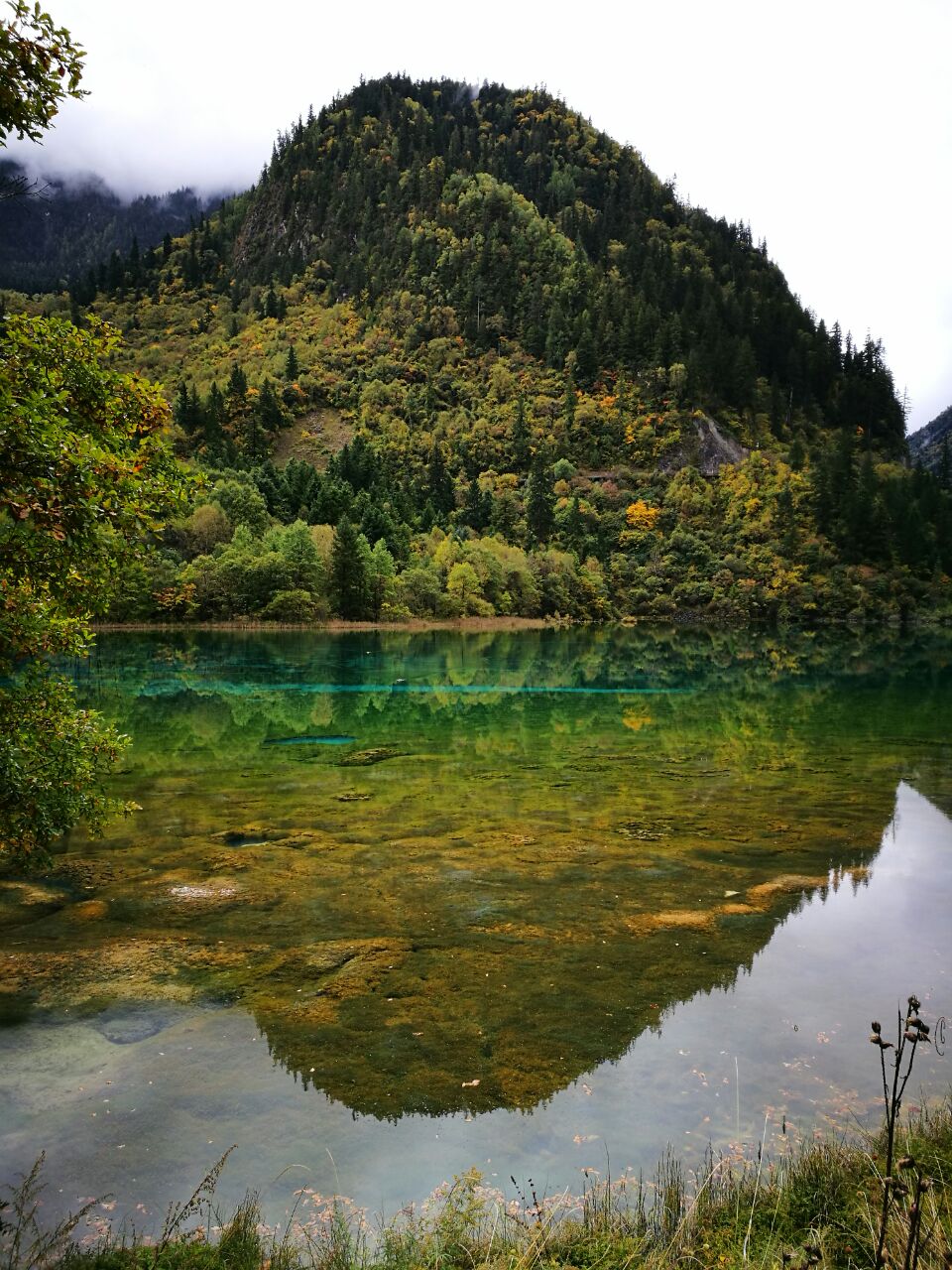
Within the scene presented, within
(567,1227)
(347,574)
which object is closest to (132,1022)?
(567,1227)

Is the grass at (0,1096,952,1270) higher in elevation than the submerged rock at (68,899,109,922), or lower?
higher

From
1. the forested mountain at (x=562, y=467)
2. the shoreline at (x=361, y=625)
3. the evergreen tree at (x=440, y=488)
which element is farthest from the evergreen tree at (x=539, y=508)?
the shoreline at (x=361, y=625)

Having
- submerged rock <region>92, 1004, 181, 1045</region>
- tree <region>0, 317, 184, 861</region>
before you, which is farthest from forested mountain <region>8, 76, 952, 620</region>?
submerged rock <region>92, 1004, 181, 1045</region>

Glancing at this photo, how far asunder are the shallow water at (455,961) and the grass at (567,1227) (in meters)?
0.38

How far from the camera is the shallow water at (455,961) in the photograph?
7398 mm

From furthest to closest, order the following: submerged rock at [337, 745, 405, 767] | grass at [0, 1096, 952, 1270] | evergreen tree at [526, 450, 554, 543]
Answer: evergreen tree at [526, 450, 554, 543] < submerged rock at [337, 745, 405, 767] < grass at [0, 1096, 952, 1270]

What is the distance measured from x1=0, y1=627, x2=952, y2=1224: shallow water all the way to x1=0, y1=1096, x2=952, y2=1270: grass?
1.24 ft

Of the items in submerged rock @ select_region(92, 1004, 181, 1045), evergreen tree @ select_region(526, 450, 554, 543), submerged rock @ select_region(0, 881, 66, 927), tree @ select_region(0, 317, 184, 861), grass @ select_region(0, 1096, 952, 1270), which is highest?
evergreen tree @ select_region(526, 450, 554, 543)

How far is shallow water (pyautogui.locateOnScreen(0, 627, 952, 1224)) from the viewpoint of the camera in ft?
24.3

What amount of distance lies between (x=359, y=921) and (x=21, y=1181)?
6.14 m

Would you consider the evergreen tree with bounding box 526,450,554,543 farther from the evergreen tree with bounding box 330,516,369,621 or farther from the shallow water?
the shallow water

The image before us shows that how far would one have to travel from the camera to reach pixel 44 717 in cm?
953

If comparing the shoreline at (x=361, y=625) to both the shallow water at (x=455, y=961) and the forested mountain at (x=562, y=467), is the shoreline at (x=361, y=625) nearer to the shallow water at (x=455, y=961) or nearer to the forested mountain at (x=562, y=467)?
the forested mountain at (x=562, y=467)

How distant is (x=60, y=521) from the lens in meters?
7.21
